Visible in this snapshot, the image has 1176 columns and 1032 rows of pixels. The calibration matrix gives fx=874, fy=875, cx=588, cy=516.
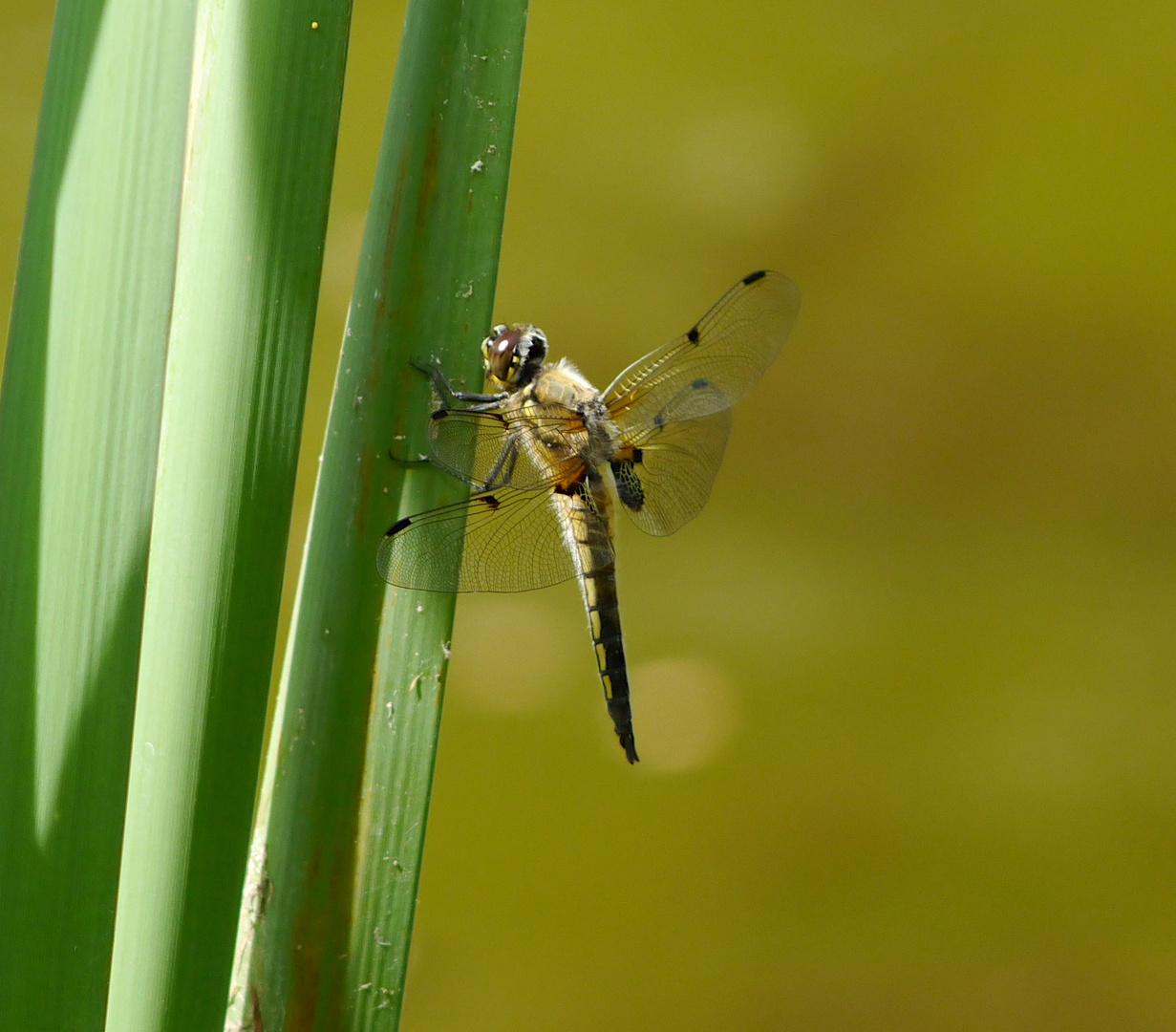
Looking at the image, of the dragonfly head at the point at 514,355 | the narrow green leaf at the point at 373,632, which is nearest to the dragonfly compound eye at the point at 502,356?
the dragonfly head at the point at 514,355

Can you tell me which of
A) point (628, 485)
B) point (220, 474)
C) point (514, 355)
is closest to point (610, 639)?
point (628, 485)

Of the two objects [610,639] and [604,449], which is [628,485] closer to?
[604,449]

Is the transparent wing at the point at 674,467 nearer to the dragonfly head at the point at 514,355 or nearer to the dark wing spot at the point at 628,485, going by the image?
the dark wing spot at the point at 628,485

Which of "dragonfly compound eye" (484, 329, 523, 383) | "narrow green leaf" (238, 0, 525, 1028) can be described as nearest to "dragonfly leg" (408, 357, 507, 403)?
"narrow green leaf" (238, 0, 525, 1028)

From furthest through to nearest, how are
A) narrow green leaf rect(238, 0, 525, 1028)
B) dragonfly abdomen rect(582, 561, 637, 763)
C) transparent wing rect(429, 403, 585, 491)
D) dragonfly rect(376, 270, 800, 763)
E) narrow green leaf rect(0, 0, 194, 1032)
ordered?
dragonfly abdomen rect(582, 561, 637, 763)
dragonfly rect(376, 270, 800, 763)
transparent wing rect(429, 403, 585, 491)
narrow green leaf rect(238, 0, 525, 1028)
narrow green leaf rect(0, 0, 194, 1032)

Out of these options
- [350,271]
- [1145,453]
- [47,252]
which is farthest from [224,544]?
[1145,453]

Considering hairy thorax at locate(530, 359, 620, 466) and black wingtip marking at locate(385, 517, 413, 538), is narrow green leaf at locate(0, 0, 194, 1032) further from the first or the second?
hairy thorax at locate(530, 359, 620, 466)
